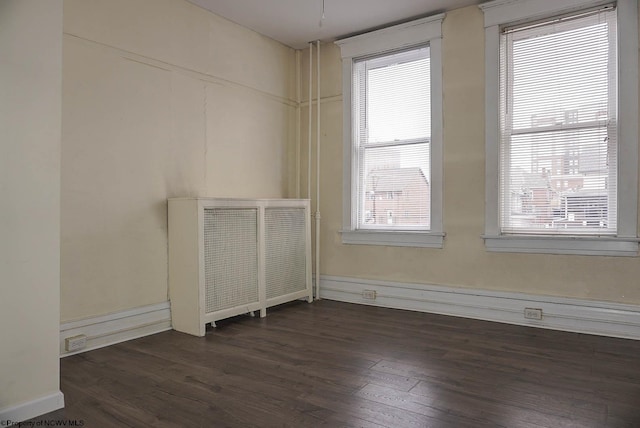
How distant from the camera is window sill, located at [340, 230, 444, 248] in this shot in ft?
13.9

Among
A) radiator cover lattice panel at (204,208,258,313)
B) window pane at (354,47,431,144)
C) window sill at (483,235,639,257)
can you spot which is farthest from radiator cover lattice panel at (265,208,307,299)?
window sill at (483,235,639,257)

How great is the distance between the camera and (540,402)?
7.47ft

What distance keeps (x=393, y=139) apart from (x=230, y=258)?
78.4 inches

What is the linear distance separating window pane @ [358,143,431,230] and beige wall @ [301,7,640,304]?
0.75 ft

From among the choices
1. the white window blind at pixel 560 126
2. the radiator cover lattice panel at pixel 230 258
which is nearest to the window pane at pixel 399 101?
the white window blind at pixel 560 126

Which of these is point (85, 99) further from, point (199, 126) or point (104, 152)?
point (199, 126)

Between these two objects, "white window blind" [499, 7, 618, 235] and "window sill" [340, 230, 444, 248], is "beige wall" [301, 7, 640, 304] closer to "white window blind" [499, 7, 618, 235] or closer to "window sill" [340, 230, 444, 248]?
"window sill" [340, 230, 444, 248]

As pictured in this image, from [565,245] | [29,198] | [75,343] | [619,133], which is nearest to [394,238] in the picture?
[565,245]

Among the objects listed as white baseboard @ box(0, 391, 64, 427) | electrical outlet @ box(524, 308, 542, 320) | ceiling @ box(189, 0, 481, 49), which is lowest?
white baseboard @ box(0, 391, 64, 427)

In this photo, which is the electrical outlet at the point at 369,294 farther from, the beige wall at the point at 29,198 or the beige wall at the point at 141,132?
the beige wall at the point at 29,198

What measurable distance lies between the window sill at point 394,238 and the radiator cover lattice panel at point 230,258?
116 cm

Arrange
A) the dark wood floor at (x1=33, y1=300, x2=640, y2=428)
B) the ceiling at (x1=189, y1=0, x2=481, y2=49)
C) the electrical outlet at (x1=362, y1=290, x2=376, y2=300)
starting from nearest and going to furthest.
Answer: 1. the dark wood floor at (x1=33, y1=300, x2=640, y2=428)
2. the ceiling at (x1=189, y1=0, x2=481, y2=49)
3. the electrical outlet at (x1=362, y1=290, x2=376, y2=300)

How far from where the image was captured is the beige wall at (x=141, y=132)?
10.3 ft

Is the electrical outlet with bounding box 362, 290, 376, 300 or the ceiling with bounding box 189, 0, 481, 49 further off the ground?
the ceiling with bounding box 189, 0, 481, 49
